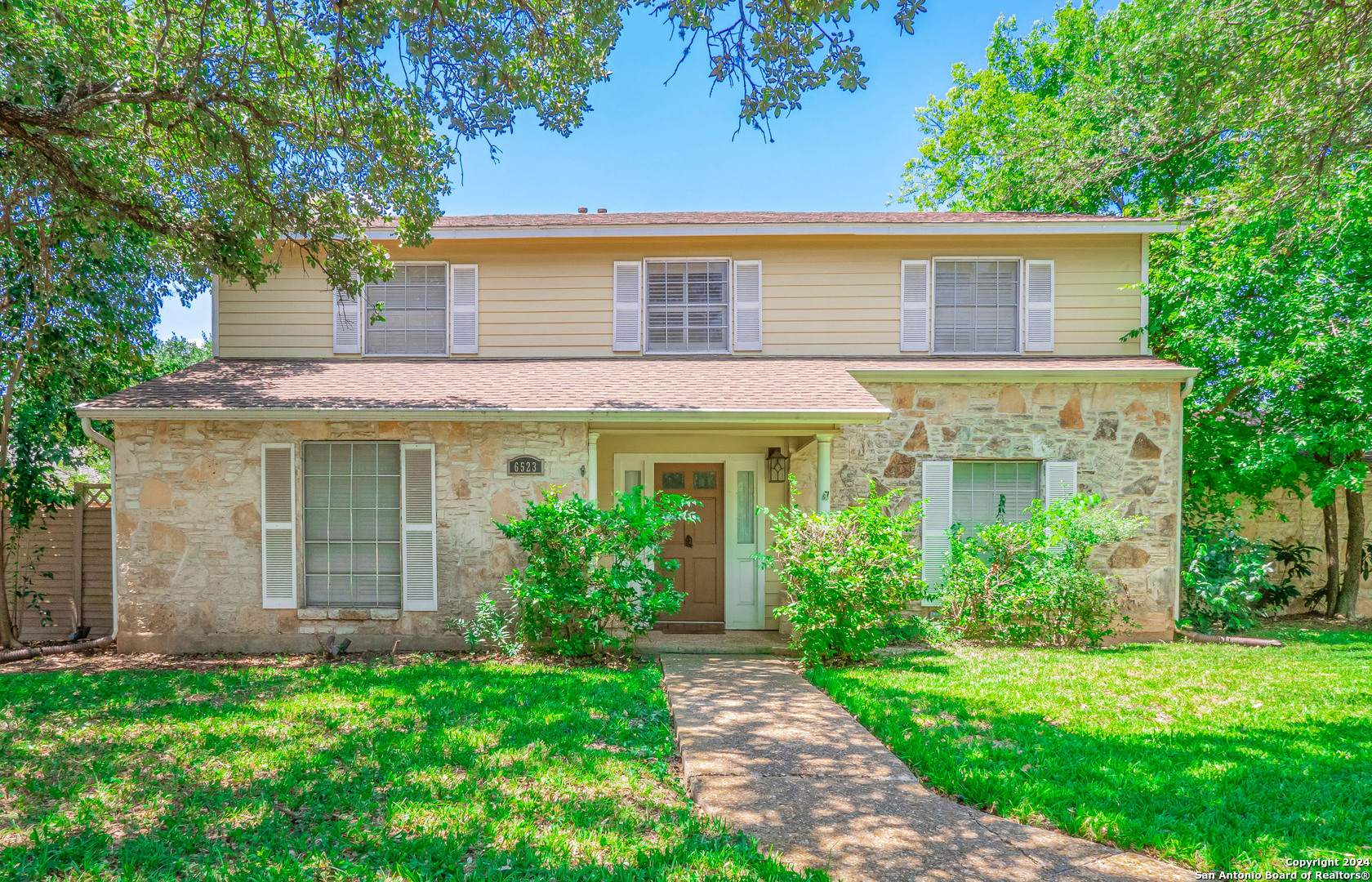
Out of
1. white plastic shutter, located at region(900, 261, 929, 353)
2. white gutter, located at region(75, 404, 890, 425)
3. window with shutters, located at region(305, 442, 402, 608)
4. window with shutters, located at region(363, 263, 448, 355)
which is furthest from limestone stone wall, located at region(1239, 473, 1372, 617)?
window with shutters, located at region(363, 263, 448, 355)

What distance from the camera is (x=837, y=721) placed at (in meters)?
4.35

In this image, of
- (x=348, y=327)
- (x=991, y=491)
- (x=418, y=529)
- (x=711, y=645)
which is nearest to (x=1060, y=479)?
(x=991, y=491)

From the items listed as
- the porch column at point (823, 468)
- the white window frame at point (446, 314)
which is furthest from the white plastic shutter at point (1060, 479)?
the white window frame at point (446, 314)

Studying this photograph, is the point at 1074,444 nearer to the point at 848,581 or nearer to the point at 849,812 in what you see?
the point at 848,581

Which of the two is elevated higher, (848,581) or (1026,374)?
(1026,374)

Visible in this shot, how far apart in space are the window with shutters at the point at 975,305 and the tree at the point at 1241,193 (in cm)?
187

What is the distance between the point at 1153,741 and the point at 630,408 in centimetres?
452

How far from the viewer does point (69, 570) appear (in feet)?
24.0

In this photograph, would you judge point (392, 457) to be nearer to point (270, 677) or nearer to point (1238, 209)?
point (270, 677)

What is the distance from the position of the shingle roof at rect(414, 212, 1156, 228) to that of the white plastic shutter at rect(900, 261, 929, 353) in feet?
1.88

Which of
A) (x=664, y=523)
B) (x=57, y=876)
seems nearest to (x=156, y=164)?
(x=664, y=523)

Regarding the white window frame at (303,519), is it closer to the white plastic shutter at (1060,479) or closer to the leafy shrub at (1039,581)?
the leafy shrub at (1039,581)

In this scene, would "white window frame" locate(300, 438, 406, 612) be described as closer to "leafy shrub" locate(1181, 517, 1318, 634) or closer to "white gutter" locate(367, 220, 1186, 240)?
"white gutter" locate(367, 220, 1186, 240)

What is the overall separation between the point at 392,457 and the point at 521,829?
4.76m
